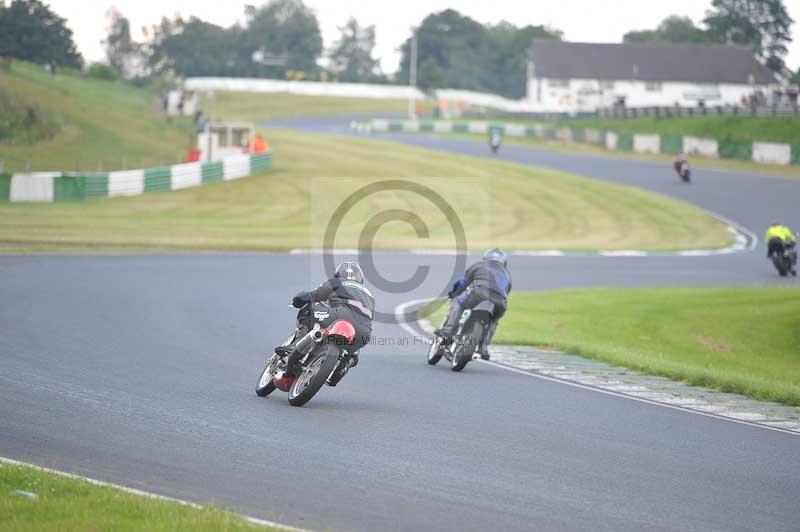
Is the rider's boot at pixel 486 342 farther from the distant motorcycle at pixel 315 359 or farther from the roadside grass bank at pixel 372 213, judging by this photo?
the roadside grass bank at pixel 372 213

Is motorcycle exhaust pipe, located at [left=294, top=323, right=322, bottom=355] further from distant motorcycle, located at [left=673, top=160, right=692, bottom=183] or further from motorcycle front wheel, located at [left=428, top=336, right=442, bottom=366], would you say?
distant motorcycle, located at [left=673, top=160, right=692, bottom=183]

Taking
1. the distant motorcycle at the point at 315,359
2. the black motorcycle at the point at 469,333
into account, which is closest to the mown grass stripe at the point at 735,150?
the black motorcycle at the point at 469,333

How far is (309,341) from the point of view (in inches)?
419

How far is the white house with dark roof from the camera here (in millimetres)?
115312

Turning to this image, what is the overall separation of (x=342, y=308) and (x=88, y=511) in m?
4.27

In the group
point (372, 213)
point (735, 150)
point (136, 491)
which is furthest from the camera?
point (735, 150)

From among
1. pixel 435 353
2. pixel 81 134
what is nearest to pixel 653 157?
pixel 81 134

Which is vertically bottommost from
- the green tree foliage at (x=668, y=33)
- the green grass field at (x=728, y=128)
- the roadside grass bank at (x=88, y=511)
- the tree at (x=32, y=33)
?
the roadside grass bank at (x=88, y=511)

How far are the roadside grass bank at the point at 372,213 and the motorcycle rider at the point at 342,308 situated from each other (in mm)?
17485

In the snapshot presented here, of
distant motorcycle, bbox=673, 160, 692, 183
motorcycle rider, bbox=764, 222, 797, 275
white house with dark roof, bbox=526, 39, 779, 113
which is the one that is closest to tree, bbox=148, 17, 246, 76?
white house with dark roof, bbox=526, 39, 779, 113

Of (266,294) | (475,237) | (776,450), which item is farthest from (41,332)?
(475,237)

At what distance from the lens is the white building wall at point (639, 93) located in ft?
378

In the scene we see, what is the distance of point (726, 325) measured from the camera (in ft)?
69.5

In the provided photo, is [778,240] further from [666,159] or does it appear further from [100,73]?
[100,73]
